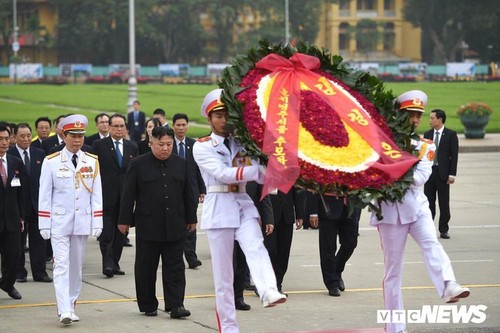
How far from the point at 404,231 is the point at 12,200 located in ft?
14.3

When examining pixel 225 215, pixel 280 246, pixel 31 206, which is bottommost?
pixel 280 246

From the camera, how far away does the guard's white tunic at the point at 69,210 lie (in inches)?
410

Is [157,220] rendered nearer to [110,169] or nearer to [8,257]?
[8,257]

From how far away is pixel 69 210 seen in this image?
10.5 meters

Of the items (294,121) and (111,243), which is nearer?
(294,121)

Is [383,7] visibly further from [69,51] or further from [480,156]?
[480,156]

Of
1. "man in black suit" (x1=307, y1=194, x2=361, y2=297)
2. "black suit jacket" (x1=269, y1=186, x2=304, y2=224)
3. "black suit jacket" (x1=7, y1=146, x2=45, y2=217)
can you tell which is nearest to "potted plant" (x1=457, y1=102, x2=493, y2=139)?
"black suit jacket" (x1=7, y1=146, x2=45, y2=217)

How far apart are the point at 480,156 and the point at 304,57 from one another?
958 inches

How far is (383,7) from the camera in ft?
384

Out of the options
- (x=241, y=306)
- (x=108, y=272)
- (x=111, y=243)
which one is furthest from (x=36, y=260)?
(x=241, y=306)

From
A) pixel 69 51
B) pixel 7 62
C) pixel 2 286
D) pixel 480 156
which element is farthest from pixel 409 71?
pixel 2 286

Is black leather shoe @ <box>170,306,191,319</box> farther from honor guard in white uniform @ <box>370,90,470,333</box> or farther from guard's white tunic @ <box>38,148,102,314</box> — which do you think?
honor guard in white uniform @ <box>370,90,470,333</box>

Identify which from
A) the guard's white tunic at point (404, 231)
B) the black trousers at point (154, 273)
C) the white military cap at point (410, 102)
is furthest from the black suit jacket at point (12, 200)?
the white military cap at point (410, 102)

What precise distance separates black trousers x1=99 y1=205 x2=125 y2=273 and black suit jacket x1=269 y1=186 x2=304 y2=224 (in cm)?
228
